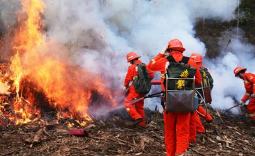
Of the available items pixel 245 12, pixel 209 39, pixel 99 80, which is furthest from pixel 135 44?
pixel 245 12

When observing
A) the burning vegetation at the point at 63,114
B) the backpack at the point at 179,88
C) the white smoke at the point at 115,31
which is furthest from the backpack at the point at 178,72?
the white smoke at the point at 115,31

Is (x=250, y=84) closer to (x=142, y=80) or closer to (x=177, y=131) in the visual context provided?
(x=142, y=80)

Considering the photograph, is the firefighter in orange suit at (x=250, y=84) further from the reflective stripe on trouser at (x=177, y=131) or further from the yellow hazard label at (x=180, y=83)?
the yellow hazard label at (x=180, y=83)

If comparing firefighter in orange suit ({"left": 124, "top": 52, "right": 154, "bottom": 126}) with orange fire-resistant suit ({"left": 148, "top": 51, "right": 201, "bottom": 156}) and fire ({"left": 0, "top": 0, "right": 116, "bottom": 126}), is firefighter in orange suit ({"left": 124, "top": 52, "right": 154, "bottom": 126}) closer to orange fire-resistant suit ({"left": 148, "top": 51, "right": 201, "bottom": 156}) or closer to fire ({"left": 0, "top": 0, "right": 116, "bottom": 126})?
fire ({"left": 0, "top": 0, "right": 116, "bottom": 126})

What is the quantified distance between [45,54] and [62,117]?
6.26ft

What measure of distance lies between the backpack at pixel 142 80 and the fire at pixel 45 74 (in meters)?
1.44

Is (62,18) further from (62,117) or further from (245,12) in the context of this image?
(245,12)

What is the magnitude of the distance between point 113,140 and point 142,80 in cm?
179

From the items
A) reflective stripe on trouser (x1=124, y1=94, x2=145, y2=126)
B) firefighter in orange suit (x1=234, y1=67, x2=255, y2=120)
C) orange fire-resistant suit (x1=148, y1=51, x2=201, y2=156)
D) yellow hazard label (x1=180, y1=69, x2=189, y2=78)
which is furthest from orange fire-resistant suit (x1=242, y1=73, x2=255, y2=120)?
yellow hazard label (x1=180, y1=69, x2=189, y2=78)

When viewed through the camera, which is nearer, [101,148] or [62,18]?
[101,148]

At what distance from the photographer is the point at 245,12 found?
1628 centimetres

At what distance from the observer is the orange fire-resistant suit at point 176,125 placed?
14.0 feet

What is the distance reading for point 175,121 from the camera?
4.41 metres

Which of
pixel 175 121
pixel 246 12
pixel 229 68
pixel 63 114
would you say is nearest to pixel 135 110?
pixel 63 114
